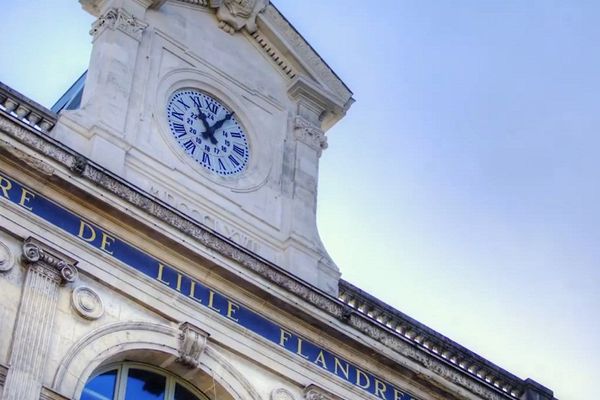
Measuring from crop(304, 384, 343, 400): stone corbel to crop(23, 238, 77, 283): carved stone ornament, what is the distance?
372cm

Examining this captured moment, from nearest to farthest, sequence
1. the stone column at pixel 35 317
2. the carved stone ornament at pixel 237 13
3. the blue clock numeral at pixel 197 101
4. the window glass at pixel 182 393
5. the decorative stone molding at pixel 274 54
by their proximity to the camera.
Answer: the stone column at pixel 35 317, the window glass at pixel 182 393, the blue clock numeral at pixel 197 101, the carved stone ornament at pixel 237 13, the decorative stone molding at pixel 274 54

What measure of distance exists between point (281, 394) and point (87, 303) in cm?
308

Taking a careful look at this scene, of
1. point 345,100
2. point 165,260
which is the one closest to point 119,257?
point 165,260

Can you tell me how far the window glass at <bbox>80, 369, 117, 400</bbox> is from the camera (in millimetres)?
20562

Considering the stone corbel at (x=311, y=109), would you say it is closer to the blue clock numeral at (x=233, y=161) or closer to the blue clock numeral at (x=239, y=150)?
the blue clock numeral at (x=239, y=150)

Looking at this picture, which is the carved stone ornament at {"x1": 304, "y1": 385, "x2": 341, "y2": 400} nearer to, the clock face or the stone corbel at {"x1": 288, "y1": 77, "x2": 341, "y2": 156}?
the clock face

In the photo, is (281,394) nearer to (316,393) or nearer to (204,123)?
(316,393)

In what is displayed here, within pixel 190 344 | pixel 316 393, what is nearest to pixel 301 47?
pixel 316 393

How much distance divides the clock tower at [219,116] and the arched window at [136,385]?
7.12 feet

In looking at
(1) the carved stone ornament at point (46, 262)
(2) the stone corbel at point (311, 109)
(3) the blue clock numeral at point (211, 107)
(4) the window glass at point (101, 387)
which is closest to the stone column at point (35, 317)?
(1) the carved stone ornament at point (46, 262)

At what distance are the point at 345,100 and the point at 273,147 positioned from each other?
6.44 ft

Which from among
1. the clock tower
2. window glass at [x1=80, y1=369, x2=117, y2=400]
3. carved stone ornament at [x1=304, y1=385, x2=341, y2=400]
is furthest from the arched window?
the clock tower

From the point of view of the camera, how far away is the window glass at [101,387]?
810 inches

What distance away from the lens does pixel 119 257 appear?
21.4 m
